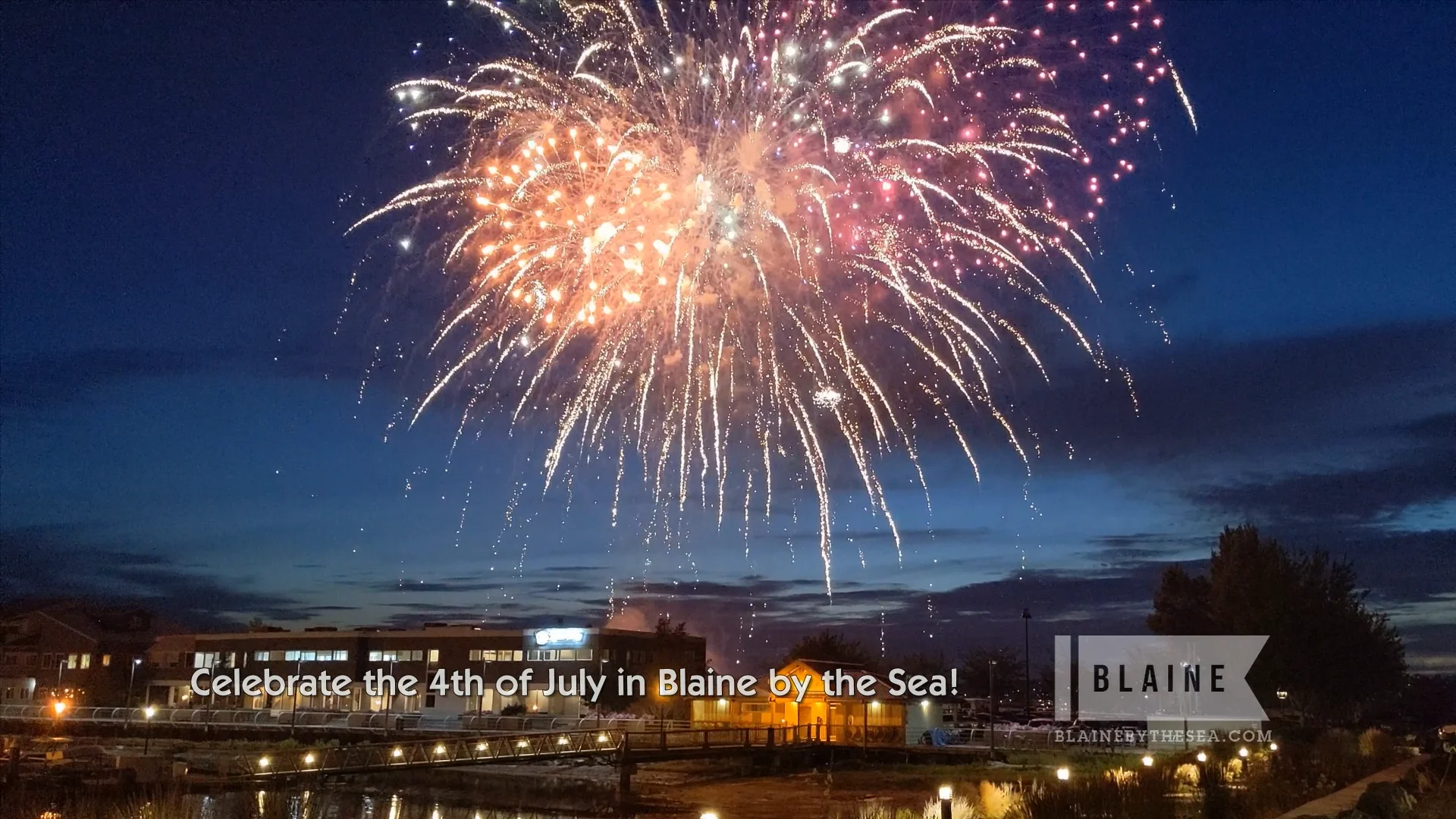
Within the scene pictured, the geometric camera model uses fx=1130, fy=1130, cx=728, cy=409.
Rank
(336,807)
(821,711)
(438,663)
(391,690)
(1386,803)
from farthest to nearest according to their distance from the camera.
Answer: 1. (438,663)
2. (391,690)
3. (821,711)
4. (336,807)
5. (1386,803)

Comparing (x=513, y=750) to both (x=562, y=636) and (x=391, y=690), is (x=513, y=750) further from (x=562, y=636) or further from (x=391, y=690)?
(x=391, y=690)

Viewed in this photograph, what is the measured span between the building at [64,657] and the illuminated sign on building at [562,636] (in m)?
25.1

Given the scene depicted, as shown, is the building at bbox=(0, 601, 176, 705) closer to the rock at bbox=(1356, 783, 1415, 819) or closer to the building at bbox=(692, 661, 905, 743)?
the building at bbox=(692, 661, 905, 743)

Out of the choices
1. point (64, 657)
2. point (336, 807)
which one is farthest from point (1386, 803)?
point (64, 657)

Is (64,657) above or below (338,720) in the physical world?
above

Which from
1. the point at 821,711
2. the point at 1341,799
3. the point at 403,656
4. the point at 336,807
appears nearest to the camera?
the point at 1341,799

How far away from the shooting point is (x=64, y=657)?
66.3 metres

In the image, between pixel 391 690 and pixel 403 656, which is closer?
pixel 391 690

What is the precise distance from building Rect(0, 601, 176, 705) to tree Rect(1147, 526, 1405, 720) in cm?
5906

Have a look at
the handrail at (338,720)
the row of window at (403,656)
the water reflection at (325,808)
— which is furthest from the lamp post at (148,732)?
the water reflection at (325,808)

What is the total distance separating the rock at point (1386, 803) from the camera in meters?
15.4

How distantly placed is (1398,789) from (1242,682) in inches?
1321

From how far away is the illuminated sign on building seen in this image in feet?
196

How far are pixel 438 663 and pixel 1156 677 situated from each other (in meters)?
37.1
